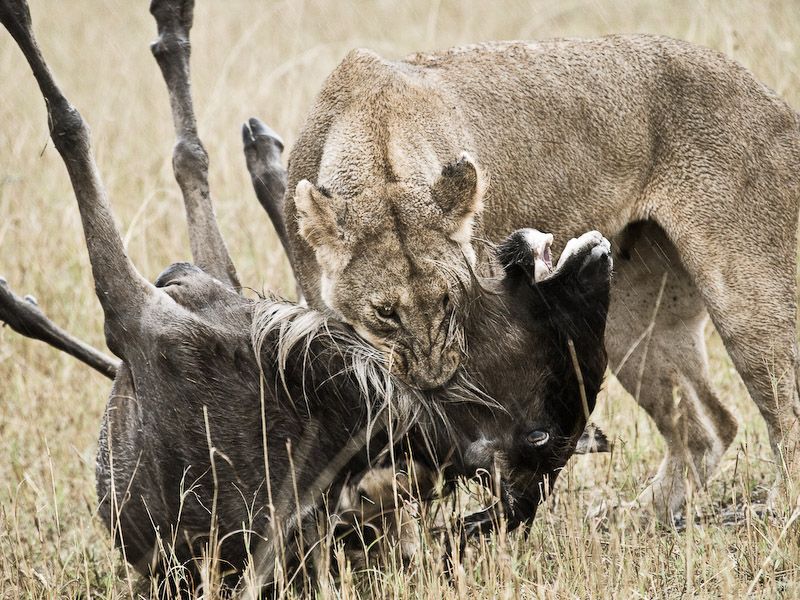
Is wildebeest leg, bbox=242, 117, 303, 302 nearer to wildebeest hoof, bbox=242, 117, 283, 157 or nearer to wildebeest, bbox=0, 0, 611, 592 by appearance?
wildebeest hoof, bbox=242, 117, 283, 157

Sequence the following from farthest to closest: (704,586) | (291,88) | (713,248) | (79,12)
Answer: (79,12) → (291,88) → (713,248) → (704,586)

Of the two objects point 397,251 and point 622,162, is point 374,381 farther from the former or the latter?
point 622,162

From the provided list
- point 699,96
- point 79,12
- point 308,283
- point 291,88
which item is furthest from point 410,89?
point 79,12

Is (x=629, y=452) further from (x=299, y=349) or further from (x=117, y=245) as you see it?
(x=117, y=245)

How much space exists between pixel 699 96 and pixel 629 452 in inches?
69.5

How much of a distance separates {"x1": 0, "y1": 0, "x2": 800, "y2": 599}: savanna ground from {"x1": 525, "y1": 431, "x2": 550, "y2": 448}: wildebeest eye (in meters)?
0.26

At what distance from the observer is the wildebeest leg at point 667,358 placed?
5184mm

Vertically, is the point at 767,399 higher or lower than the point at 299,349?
lower

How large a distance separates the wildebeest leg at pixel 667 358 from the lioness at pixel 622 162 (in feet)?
0.05

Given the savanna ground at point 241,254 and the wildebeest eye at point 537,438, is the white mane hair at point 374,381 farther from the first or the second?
the savanna ground at point 241,254

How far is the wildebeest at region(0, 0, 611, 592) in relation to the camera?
3.51 metres

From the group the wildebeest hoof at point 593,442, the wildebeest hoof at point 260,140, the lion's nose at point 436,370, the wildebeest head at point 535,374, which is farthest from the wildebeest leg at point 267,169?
the wildebeest hoof at point 593,442

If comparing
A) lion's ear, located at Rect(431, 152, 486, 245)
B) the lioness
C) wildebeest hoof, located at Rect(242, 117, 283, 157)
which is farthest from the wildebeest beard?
wildebeest hoof, located at Rect(242, 117, 283, 157)

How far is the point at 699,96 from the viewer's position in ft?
15.9
